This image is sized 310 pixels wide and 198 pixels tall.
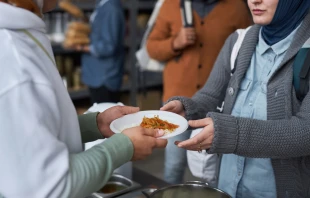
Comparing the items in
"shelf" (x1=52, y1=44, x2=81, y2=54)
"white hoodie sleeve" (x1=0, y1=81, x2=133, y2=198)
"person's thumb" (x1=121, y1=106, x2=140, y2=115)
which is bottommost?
"shelf" (x1=52, y1=44, x2=81, y2=54)

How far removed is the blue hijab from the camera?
4.20ft

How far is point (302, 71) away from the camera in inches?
47.7

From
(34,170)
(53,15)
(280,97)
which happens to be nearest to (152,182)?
(280,97)

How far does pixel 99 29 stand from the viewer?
2961 millimetres

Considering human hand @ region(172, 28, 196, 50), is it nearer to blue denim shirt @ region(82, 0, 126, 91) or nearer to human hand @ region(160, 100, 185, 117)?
human hand @ region(160, 100, 185, 117)

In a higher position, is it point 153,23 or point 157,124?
point 153,23

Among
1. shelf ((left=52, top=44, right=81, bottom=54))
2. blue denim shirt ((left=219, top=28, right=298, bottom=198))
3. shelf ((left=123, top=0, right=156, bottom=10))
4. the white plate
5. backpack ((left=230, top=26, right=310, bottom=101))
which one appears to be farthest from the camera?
shelf ((left=123, top=0, right=156, bottom=10))

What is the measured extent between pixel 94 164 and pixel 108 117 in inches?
15.5

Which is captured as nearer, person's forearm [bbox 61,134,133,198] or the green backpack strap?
person's forearm [bbox 61,134,133,198]

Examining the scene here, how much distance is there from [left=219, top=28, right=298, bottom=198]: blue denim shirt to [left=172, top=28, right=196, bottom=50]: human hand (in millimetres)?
738

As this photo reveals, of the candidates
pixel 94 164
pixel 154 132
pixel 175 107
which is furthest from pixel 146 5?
pixel 94 164

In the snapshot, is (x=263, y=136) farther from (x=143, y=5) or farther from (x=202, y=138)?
(x=143, y=5)

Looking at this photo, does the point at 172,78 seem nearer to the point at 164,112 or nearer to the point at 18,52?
the point at 164,112

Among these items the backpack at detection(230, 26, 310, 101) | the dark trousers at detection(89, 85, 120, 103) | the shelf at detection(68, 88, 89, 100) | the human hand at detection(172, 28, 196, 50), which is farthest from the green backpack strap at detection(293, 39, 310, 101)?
the shelf at detection(68, 88, 89, 100)
